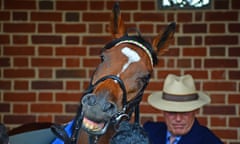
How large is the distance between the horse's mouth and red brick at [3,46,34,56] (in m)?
2.55

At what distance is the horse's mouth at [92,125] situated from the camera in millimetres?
2365

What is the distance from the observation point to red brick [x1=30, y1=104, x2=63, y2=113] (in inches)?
191

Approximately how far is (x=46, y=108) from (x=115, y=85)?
7.90ft

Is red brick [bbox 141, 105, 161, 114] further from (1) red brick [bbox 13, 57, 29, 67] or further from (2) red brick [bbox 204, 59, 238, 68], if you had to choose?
(1) red brick [bbox 13, 57, 29, 67]

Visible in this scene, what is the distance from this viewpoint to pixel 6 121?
16.0 feet

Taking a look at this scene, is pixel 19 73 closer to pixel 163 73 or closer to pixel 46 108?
pixel 46 108

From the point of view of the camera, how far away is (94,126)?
2365 millimetres

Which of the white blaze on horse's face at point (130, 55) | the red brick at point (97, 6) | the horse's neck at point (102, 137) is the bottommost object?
the horse's neck at point (102, 137)

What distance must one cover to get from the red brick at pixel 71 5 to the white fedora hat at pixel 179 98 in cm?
115

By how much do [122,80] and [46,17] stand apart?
2.35 m

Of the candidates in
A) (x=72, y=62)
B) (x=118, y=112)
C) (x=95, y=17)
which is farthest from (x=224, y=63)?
(x=118, y=112)

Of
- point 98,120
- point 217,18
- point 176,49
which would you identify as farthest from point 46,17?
point 98,120

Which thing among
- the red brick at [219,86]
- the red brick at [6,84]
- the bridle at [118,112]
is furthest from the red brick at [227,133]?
the bridle at [118,112]

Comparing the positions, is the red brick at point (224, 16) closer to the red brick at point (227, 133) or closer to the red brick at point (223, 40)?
the red brick at point (223, 40)
